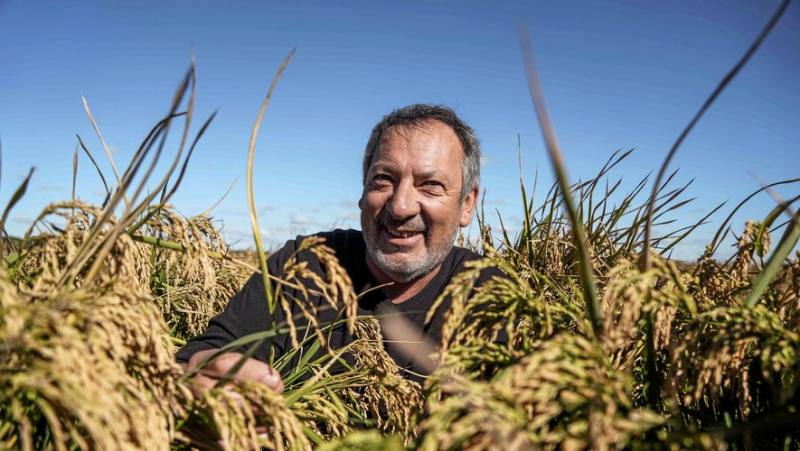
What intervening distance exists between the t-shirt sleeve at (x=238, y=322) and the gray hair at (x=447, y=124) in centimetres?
127

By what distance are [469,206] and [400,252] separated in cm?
108

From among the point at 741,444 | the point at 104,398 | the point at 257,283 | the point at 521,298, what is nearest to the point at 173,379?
the point at 104,398

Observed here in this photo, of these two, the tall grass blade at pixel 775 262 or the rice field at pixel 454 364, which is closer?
the rice field at pixel 454 364

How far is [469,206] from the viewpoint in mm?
4094

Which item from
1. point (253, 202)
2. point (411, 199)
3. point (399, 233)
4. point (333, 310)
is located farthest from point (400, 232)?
point (253, 202)

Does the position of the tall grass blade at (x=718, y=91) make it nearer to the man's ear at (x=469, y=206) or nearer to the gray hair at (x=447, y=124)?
the gray hair at (x=447, y=124)

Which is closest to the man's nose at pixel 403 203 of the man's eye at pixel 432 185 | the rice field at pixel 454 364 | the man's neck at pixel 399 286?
the man's eye at pixel 432 185

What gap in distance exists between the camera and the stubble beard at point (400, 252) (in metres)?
3.28

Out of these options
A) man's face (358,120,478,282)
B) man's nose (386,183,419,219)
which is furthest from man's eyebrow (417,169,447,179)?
man's nose (386,183,419,219)

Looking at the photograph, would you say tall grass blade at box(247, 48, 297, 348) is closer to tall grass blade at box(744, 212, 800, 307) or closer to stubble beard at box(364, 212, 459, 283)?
tall grass blade at box(744, 212, 800, 307)

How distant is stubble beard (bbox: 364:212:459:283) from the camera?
10.7 feet

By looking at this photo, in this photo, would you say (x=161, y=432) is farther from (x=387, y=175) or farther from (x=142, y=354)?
(x=387, y=175)

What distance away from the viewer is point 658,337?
1291mm

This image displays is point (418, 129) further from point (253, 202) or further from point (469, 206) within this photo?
point (253, 202)
